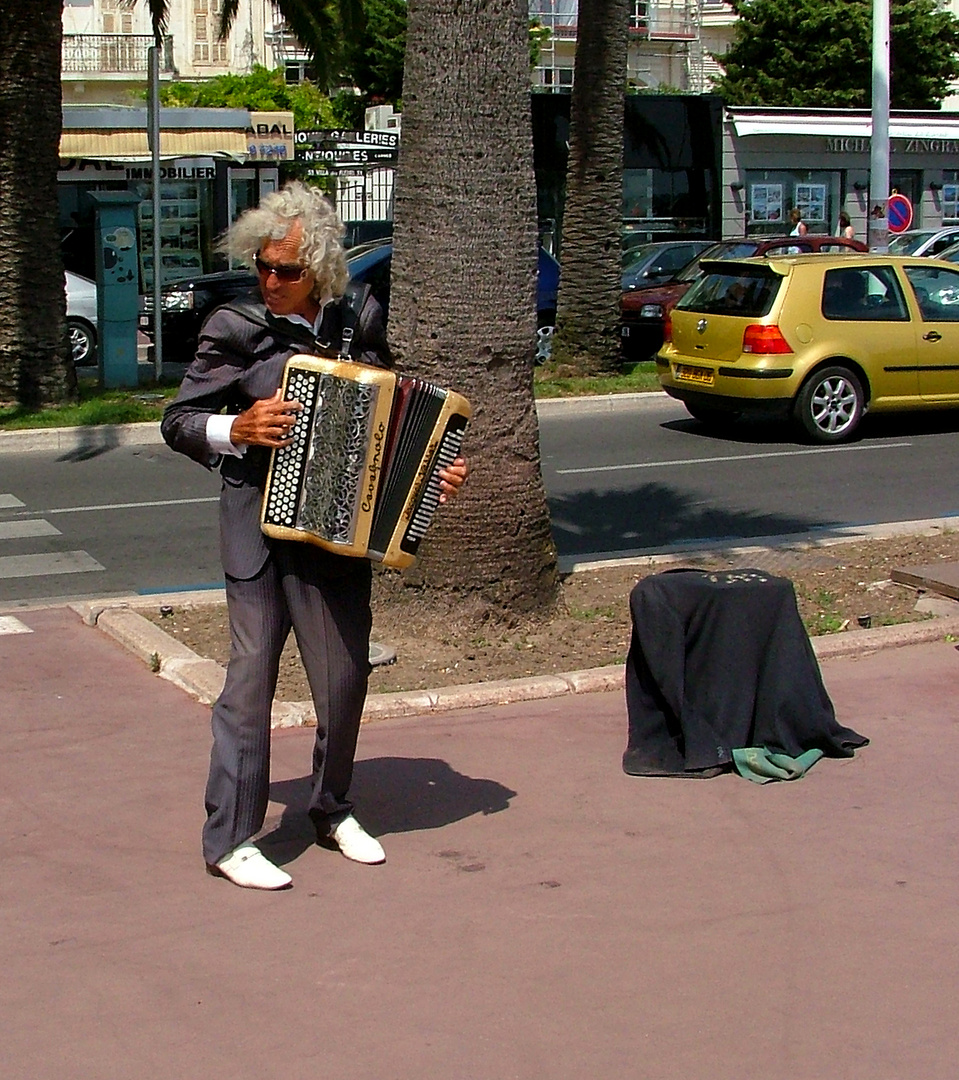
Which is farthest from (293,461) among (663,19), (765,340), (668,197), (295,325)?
(663,19)

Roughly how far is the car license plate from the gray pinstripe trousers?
34.8ft

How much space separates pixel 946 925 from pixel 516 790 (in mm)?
1575

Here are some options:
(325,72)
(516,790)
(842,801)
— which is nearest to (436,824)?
(516,790)

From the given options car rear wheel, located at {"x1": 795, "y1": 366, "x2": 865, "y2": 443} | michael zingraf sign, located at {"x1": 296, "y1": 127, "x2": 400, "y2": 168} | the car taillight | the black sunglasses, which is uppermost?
michael zingraf sign, located at {"x1": 296, "y1": 127, "x2": 400, "y2": 168}

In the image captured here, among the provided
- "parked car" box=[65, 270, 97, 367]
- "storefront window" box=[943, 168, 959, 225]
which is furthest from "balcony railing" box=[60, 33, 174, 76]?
"parked car" box=[65, 270, 97, 367]

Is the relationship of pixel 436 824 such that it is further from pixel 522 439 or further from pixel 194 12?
pixel 194 12

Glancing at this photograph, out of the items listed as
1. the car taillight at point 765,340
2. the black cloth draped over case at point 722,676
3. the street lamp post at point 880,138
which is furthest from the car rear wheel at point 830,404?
the black cloth draped over case at point 722,676

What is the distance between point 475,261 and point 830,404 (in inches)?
323

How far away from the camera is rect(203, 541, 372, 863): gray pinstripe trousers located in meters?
4.43

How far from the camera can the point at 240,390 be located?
4430mm

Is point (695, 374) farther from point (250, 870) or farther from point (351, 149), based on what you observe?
point (351, 149)

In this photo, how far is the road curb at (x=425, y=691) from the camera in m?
6.16

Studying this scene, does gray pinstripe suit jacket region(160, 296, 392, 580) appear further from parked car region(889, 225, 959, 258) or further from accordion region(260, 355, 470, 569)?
parked car region(889, 225, 959, 258)

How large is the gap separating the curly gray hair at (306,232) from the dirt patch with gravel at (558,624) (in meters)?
2.34
